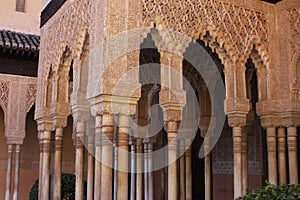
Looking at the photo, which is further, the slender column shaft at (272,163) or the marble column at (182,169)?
the marble column at (182,169)

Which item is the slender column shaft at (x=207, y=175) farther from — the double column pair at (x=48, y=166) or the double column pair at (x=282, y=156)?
the double column pair at (x=48, y=166)

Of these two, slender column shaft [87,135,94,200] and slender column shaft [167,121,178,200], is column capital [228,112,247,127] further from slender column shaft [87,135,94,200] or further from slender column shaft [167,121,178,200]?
slender column shaft [87,135,94,200]

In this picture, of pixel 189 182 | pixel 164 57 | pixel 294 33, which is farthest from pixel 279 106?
pixel 189 182

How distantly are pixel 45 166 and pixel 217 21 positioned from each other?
14.3ft

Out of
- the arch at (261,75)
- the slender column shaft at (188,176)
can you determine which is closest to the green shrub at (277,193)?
the arch at (261,75)

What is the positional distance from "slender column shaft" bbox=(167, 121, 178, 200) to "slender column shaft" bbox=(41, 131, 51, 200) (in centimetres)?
290

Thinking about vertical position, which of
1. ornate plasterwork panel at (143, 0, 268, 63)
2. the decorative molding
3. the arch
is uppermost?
the decorative molding

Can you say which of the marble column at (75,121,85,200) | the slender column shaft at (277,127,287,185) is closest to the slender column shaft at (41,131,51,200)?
the marble column at (75,121,85,200)

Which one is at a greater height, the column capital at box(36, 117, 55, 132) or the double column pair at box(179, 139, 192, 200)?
the column capital at box(36, 117, 55, 132)

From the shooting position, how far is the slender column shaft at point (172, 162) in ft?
21.4

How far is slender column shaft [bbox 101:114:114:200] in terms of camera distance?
586 centimetres

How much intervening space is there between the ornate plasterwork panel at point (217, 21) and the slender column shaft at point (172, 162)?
1524mm

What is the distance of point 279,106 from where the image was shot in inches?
291

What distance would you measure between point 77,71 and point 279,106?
3.53 metres
